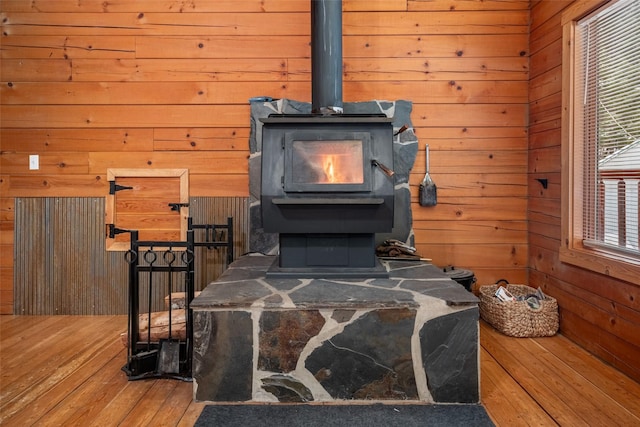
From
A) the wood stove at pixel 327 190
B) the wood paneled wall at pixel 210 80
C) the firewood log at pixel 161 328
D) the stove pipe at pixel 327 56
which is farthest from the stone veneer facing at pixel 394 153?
the firewood log at pixel 161 328

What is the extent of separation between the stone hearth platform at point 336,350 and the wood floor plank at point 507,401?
0.11 m

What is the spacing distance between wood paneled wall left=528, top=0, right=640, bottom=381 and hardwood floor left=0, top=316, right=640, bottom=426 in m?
0.13

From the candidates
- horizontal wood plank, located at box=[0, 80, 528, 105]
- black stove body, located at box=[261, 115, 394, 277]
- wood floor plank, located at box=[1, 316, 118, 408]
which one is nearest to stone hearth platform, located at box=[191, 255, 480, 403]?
black stove body, located at box=[261, 115, 394, 277]

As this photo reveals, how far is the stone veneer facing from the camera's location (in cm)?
280

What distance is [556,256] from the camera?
2.57m

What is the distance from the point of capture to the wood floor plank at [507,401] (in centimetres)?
160

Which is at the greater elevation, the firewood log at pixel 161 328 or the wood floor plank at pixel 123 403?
the firewood log at pixel 161 328

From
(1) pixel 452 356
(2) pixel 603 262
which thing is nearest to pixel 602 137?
(2) pixel 603 262

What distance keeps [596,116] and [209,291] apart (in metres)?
2.24

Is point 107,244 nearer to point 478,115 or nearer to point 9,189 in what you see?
point 9,189

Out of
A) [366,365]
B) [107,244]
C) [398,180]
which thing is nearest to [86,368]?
[107,244]

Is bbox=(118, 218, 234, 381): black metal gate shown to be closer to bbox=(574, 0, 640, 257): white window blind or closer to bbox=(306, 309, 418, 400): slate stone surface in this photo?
bbox=(306, 309, 418, 400): slate stone surface

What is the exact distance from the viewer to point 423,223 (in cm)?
292

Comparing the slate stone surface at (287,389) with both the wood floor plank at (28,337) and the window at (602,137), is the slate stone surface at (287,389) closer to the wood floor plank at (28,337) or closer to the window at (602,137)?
the wood floor plank at (28,337)
